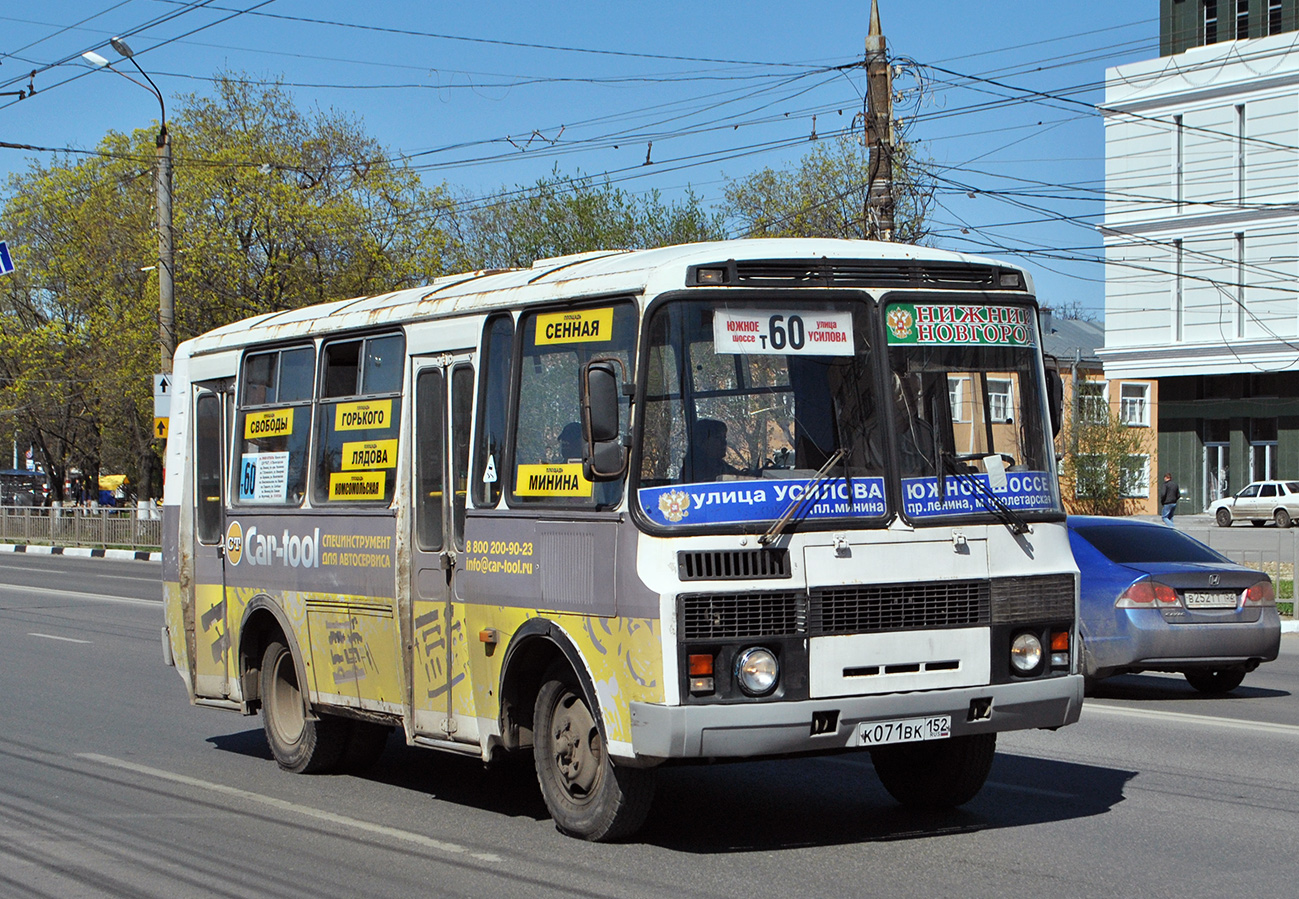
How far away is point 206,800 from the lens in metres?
8.82

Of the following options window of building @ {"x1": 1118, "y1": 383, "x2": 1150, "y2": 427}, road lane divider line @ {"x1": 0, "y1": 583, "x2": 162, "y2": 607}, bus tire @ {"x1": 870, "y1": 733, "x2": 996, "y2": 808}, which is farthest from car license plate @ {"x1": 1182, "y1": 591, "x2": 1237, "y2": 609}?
window of building @ {"x1": 1118, "y1": 383, "x2": 1150, "y2": 427}

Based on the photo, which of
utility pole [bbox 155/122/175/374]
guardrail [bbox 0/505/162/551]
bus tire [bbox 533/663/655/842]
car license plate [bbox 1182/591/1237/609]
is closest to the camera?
bus tire [bbox 533/663/655/842]

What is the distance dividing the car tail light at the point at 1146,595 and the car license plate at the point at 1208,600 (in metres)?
0.13

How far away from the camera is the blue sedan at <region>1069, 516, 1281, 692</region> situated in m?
12.3

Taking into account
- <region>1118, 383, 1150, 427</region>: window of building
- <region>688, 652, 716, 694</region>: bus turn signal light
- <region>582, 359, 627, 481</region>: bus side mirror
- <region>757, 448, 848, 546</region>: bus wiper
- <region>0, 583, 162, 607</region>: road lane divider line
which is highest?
<region>1118, 383, 1150, 427</region>: window of building

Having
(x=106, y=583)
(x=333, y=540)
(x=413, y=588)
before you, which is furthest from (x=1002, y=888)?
(x=106, y=583)

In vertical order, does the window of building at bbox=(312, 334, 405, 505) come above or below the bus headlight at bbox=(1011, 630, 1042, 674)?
above

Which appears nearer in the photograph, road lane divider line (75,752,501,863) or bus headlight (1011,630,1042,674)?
bus headlight (1011,630,1042,674)

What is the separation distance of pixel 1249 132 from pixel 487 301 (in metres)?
51.8

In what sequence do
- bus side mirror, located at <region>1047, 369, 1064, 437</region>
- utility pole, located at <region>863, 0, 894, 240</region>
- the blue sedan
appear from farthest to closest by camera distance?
utility pole, located at <region>863, 0, 894, 240</region> < the blue sedan < bus side mirror, located at <region>1047, 369, 1064, 437</region>

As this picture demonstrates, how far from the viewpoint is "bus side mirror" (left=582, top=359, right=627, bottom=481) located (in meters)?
6.79

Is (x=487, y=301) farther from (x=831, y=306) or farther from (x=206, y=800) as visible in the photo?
(x=206, y=800)

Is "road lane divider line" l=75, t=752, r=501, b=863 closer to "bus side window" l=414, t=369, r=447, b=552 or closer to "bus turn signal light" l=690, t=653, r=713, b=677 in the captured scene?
"bus turn signal light" l=690, t=653, r=713, b=677

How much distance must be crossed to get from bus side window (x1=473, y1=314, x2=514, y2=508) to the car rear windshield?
6.49 meters
